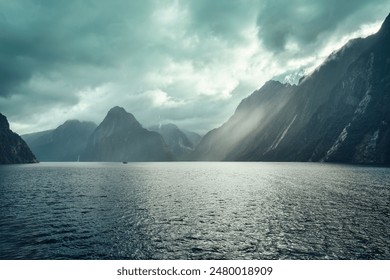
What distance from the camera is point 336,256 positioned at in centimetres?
2609

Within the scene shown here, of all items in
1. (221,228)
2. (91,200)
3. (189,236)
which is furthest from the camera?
(91,200)

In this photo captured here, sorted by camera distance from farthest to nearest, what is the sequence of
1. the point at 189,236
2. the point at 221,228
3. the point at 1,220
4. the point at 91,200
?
the point at 91,200 → the point at 1,220 → the point at 221,228 → the point at 189,236

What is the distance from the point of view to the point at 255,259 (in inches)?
1034

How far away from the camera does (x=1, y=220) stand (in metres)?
40.6

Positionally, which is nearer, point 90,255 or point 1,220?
point 90,255
